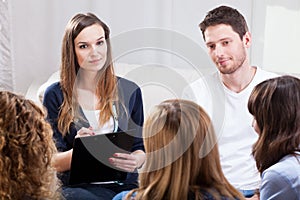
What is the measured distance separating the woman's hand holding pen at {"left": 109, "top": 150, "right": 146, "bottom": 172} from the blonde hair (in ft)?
0.67

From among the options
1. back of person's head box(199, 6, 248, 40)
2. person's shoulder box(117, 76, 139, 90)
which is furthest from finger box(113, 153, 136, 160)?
back of person's head box(199, 6, 248, 40)

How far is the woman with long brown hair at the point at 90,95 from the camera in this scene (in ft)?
6.15

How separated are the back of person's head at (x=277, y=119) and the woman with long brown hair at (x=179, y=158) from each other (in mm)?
270

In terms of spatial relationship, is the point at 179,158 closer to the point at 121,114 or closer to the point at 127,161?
the point at 127,161

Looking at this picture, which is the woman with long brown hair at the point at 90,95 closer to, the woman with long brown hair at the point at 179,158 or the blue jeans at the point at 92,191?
the blue jeans at the point at 92,191

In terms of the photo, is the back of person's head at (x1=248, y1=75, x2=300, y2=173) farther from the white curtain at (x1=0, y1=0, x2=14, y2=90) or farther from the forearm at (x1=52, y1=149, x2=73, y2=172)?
the white curtain at (x1=0, y1=0, x2=14, y2=90)

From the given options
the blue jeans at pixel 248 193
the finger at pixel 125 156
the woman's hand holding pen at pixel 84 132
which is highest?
the woman's hand holding pen at pixel 84 132

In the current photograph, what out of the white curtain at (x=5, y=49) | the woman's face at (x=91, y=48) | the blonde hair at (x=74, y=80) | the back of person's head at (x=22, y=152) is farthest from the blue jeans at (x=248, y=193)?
the white curtain at (x=5, y=49)

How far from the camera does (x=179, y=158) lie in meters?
1.22

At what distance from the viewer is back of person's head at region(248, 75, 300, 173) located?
1.44 metres

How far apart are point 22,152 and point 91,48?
2.79ft

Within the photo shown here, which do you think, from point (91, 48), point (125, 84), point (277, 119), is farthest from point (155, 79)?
point (277, 119)

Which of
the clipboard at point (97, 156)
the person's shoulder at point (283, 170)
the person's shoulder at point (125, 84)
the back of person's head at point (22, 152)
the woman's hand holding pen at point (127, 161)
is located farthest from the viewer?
the person's shoulder at point (125, 84)

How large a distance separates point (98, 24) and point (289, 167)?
94cm
